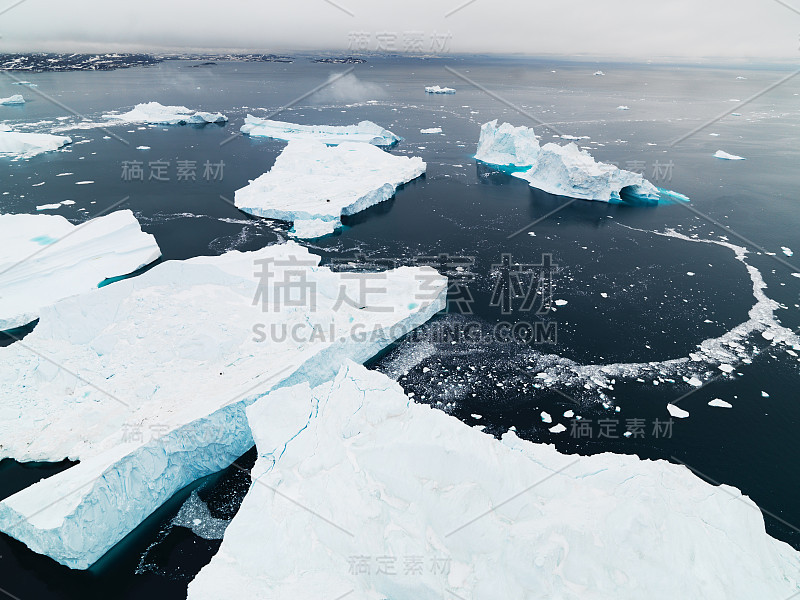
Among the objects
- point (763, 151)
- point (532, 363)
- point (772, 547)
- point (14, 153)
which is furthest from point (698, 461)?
point (14, 153)

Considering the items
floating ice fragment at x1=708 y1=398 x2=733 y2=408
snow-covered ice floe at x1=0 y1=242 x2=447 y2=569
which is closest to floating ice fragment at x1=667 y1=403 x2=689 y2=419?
floating ice fragment at x1=708 y1=398 x2=733 y2=408

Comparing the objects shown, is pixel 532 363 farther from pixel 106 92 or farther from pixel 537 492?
pixel 106 92

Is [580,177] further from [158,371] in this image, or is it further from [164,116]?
[164,116]

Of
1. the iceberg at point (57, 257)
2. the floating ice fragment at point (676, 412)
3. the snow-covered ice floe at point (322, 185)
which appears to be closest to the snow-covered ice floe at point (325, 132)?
the snow-covered ice floe at point (322, 185)

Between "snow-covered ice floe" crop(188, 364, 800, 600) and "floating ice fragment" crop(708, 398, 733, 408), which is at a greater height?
"snow-covered ice floe" crop(188, 364, 800, 600)

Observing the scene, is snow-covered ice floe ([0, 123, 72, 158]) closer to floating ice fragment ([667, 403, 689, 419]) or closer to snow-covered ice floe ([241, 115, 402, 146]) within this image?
snow-covered ice floe ([241, 115, 402, 146])

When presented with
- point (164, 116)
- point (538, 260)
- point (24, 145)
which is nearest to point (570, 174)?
point (538, 260)
